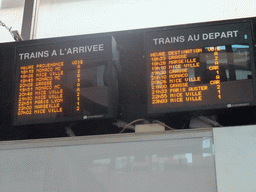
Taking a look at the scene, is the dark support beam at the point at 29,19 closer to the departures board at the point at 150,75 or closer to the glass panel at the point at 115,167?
the departures board at the point at 150,75

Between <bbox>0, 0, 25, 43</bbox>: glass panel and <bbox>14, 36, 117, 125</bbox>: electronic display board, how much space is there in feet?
3.45

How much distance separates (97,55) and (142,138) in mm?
641

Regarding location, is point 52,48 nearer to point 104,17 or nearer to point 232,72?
point 104,17

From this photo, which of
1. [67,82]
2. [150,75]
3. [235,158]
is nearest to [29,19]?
[67,82]

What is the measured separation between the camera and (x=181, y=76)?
2006 millimetres

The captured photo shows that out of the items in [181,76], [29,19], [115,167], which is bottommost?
[115,167]

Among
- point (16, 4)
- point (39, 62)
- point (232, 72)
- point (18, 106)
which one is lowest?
point (18, 106)

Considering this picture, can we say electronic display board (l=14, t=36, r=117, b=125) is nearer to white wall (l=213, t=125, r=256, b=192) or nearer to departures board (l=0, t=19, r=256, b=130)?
departures board (l=0, t=19, r=256, b=130)

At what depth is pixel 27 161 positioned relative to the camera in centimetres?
202

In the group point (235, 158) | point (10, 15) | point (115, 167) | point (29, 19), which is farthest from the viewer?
point (10, 15)

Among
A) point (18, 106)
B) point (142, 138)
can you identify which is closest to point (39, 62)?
point (18, 106)

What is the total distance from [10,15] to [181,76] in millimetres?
2006

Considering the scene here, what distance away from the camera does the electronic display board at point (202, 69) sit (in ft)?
6.39

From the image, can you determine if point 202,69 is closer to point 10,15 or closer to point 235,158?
point 235,158
